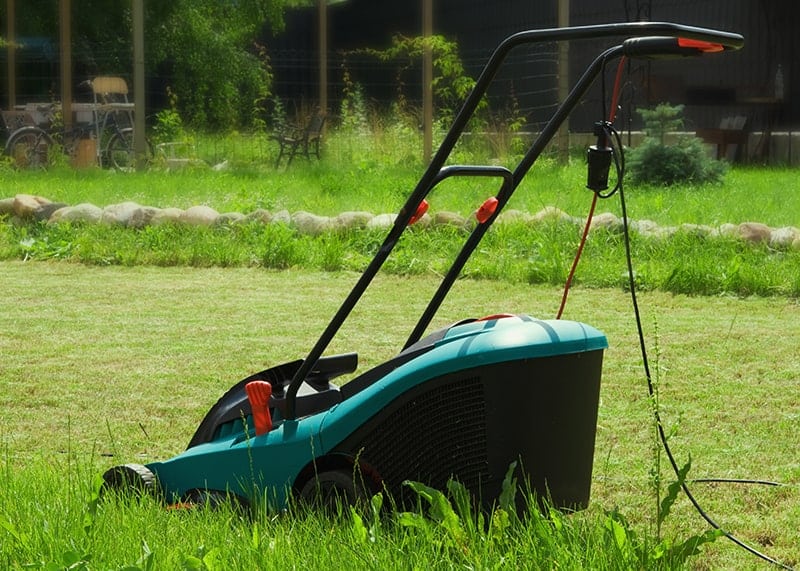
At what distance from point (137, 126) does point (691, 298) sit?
23.3 ft

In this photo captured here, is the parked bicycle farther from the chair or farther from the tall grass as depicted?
the tall grass

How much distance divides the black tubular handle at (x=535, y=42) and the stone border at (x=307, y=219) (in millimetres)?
5215

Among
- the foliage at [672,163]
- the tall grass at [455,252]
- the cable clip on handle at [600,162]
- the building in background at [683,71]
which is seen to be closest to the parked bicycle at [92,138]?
the building in background at [683,71]

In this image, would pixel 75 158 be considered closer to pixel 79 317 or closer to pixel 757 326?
pixel 79 317

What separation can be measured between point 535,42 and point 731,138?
13.6m

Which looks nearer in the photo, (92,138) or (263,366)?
(263,366)

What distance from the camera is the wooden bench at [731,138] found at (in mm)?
15934

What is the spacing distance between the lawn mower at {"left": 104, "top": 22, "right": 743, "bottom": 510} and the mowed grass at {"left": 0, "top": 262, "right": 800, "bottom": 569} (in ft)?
0.61

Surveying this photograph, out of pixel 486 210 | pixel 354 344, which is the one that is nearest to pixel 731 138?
pixel 354 344

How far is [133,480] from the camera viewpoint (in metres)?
3.40

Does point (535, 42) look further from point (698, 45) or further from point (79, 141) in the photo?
point (79, 141)

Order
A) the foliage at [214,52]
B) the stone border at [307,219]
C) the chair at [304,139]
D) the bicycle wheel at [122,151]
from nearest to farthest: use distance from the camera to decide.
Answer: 1. the stone border at [307,219]
2. the bicycle wheel at [122,151]
3. the chair at [304,139]
4. the foliage at [214,52]

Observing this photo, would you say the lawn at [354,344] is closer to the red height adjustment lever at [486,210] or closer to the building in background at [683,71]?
the red height adjustment lever at [486,210]

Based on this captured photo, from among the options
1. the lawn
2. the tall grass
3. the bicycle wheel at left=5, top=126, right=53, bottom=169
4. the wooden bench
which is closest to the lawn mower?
the lawn
